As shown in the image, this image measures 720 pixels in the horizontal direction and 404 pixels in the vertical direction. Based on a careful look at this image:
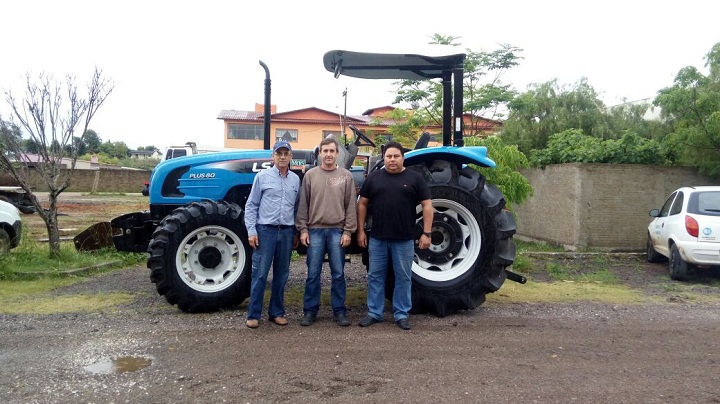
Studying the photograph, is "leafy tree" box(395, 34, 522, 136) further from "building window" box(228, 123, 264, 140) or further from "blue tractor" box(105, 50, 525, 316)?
"building window" box(228, 123, 264, 140)

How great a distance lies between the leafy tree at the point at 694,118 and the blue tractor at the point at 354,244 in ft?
21.4

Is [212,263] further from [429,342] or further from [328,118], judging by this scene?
[328,118]

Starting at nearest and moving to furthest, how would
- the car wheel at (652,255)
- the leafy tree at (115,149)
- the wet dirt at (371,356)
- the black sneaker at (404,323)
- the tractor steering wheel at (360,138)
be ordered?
the wet dirt at (371,356), the black sneaker at (404,323), the tractor steering wheel at (360,138), the car wheel at (652,255), the leafy tree at (115,149)

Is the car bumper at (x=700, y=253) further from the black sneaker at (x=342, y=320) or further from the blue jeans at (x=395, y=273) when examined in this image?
the black sneaker at (x=342, y=320)

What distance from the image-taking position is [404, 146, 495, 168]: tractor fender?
238 inches

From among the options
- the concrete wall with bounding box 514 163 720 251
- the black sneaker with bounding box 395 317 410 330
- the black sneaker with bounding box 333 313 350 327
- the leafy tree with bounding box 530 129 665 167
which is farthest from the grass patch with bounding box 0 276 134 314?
the leafy tree with bounding box 530 129 665 167

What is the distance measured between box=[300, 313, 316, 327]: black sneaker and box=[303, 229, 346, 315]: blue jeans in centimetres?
3

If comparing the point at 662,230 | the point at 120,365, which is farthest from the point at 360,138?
the point at 662,230

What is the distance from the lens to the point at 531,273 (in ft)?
29.0

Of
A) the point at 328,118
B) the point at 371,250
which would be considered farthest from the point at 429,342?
the point at 328,118

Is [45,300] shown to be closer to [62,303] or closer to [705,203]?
[62,303]

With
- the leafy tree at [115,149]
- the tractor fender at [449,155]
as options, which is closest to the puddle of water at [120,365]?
the tractor fender at [449,155]

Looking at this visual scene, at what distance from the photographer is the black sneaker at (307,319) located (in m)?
5.49

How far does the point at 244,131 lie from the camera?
43.0 metres
